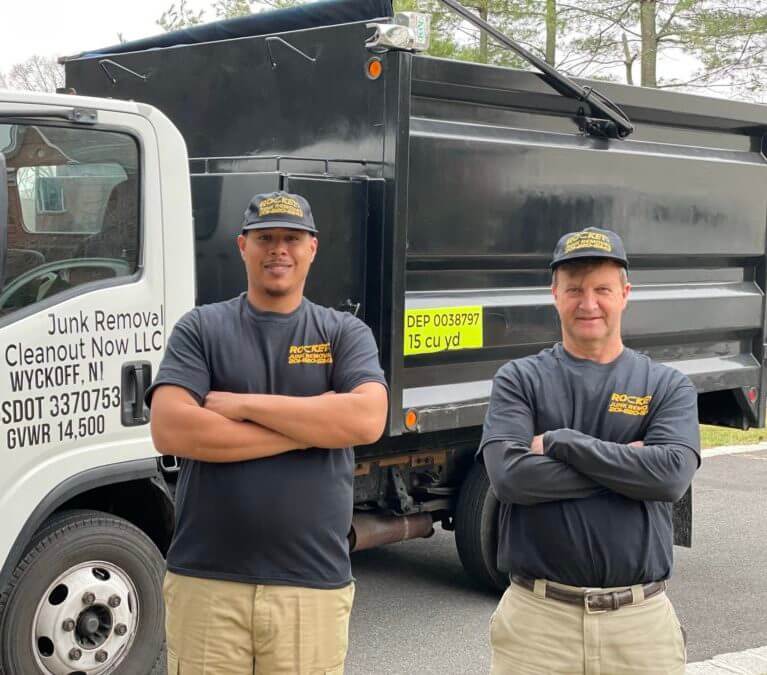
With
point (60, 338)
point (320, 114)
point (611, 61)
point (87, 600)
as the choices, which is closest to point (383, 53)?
point (320, 114)

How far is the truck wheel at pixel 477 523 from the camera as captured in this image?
5.62 metres

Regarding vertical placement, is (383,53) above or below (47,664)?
above

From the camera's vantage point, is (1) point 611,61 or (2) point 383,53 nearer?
(2) point 383,53

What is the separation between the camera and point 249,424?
298 cm

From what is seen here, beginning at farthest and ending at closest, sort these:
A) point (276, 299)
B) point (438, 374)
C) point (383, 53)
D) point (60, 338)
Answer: point (438, 374), point (383, 53), point (60, 338), point (276, 299)

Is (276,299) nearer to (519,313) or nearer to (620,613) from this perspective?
(620,613)

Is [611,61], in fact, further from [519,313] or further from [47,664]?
[47,664]

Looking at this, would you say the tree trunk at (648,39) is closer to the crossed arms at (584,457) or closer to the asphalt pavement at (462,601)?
the asphalt pavement at (462,601)

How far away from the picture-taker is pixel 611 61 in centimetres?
1496

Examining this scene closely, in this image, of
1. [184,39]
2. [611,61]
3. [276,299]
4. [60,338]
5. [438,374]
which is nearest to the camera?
[276,299]

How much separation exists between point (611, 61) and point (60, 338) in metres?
12.3

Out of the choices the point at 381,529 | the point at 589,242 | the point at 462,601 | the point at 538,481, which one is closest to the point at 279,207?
the point at 589,242

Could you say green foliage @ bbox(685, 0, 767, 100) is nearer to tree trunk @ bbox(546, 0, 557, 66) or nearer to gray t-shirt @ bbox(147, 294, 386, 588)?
tree trunk @ bbox(546, 0, 557, 66)

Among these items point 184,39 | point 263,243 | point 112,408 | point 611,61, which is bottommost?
point 112,408
